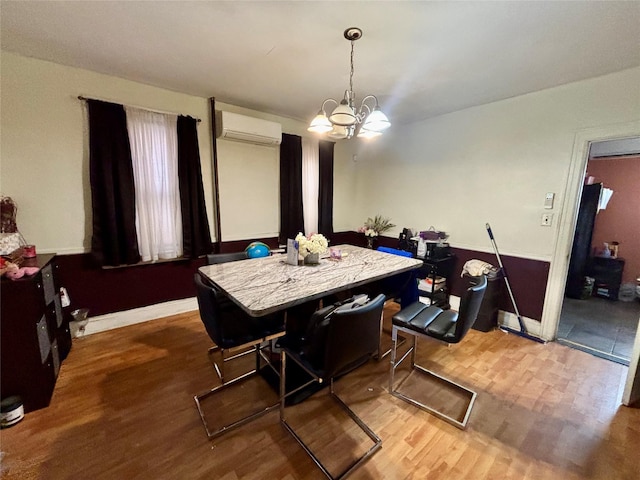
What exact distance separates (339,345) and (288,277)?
689mm

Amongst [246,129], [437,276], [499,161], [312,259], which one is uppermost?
[246,129]

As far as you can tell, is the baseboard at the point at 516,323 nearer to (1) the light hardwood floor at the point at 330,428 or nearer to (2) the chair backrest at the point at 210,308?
(1) the light hardwood floor at the point at 330,428

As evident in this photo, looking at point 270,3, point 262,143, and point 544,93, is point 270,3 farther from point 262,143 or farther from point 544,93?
point 544,93

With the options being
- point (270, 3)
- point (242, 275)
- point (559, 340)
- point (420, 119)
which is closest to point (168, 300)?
point (242, 275)

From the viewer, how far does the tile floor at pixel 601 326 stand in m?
2.53

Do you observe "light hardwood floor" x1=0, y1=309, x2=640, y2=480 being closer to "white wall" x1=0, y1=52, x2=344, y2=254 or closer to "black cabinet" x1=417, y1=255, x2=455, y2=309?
"black cabinet" x1=417, y1=255, x2=455, y2=309

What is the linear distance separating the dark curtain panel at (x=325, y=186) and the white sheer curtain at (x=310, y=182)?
0.25 feet

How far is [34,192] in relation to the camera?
2.32 meters

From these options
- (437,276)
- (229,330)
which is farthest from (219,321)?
(437,276)

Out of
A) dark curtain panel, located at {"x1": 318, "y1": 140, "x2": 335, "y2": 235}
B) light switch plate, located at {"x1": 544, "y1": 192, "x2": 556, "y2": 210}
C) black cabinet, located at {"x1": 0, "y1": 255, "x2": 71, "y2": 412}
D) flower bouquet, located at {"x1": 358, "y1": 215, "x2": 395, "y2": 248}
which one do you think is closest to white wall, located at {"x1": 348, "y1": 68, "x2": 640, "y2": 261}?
light switch plate, located at {"x1": 544, "y1": 192, "x2": 556, "y2": 210}

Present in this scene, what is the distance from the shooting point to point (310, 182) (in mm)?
3977

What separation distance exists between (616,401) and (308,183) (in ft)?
12.0

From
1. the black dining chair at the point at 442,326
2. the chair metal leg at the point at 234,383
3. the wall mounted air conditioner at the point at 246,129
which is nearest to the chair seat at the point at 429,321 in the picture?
the black dining chair at the point at 442,326

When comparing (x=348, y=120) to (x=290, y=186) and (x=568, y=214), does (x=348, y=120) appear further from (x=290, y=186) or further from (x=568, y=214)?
(x=568, y=214)
